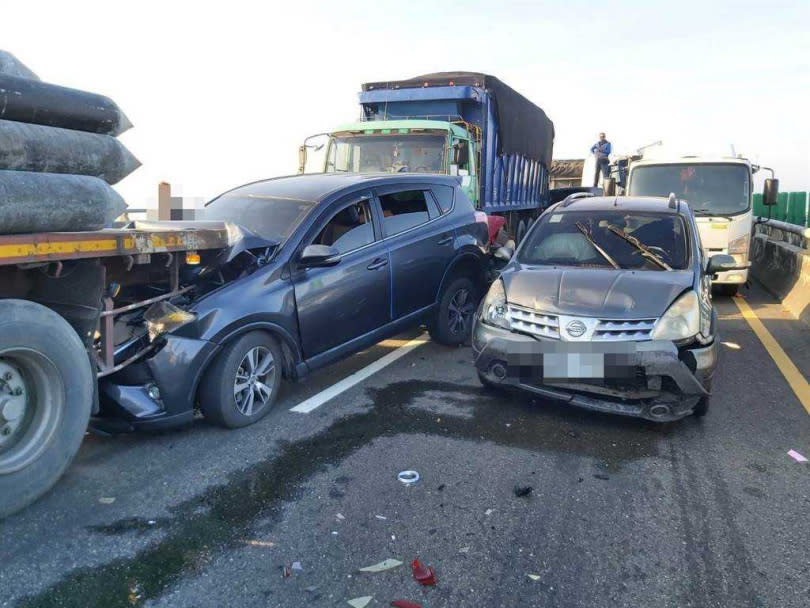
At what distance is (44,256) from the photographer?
10.6 ft

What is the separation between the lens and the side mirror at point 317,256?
16.0ft

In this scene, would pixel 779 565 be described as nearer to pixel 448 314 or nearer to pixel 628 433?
pixel 628 433

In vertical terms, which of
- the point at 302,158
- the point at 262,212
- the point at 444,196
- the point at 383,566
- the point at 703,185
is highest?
the point at 302,158

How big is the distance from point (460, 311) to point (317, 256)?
246 cm

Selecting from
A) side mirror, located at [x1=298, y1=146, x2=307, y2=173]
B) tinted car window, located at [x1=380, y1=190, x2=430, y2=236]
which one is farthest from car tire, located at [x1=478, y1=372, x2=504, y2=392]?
side mirror, located at [x1=298, y1=146, x2=307, y2=173]

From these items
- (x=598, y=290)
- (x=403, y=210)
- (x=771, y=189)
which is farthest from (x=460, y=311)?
(x=771, y=189)

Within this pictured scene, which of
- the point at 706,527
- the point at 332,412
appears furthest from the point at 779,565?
the point at 332,412

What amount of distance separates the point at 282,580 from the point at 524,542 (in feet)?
3.75

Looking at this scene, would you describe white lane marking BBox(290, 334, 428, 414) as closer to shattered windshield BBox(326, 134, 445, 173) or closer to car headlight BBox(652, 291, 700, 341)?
car headlight BBox(652, 291, 700, 341)

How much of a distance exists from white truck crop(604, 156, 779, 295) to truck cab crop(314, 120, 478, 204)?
2.92 meters

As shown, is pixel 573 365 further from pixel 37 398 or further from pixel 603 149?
pixel 603 149

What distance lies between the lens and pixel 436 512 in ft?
11.5

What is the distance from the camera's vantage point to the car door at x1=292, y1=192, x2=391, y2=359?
197 inches

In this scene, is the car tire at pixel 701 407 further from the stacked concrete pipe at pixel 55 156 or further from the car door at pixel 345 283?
the stacked concrete pipe at pixel 55 156
